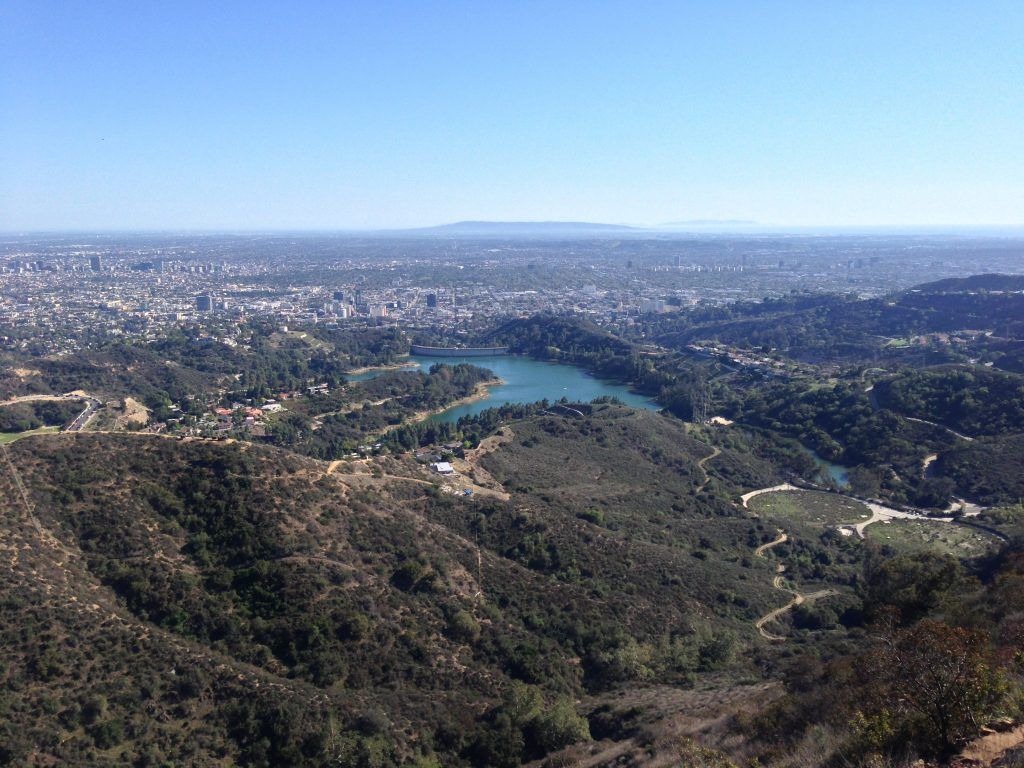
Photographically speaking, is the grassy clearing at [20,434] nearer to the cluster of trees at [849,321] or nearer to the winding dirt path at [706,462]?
the winding dirt path at [706,462]

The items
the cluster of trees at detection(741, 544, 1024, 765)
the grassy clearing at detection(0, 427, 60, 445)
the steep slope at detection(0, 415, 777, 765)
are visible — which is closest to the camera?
the cluster of trees at detection(741, 544, 1024, 765)

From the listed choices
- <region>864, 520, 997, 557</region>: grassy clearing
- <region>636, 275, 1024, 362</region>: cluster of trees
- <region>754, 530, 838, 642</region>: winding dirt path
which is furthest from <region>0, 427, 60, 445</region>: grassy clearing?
<region>636, 275, 1024, 362</region>: cluster of trees

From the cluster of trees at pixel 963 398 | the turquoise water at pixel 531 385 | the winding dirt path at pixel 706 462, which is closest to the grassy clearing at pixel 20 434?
the turquoise water at pixel 531 385

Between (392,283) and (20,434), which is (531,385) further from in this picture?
(392,283)

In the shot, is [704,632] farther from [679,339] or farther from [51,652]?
[679,339]

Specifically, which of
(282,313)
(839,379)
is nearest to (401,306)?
(282,313)

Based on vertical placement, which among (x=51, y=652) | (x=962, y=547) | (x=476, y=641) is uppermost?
(x=51, y=652)

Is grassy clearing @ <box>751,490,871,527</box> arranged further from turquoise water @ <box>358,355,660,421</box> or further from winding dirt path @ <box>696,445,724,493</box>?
turquoise water @ <box>358,355,660,421</box>

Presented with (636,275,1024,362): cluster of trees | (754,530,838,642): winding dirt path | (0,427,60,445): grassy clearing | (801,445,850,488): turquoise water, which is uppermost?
(636,275,1024,362): cluster of trees
